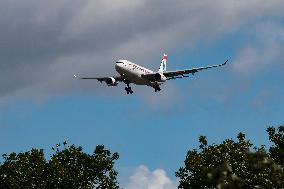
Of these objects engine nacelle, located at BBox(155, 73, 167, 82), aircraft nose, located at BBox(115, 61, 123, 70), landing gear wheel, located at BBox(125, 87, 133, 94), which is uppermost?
aircraft nose, located at BBox(115, 61, 123, 70)

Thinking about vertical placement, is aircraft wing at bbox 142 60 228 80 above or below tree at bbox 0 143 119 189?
above

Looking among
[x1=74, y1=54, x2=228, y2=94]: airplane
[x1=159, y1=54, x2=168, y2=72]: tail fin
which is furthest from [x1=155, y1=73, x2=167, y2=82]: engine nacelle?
[x1=159, y1=54, x2=168, y2=72]: tail fin

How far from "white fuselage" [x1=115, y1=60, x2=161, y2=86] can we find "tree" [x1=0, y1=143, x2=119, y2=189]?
10978mm

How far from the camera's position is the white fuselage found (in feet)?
273

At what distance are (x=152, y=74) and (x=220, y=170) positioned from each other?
74.4 m

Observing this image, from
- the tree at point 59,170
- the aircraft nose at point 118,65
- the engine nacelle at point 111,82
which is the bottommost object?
the tree at point 59,170

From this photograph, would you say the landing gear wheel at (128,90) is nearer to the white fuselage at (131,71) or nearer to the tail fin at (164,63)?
the white fuselage at (131,71)

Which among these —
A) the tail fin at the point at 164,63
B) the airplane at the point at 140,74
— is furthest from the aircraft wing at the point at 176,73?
the tail fin at the point at 164,63

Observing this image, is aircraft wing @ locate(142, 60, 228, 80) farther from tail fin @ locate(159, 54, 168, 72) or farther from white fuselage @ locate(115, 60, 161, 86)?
tail fin @ locate(159, 54, 168, 72)

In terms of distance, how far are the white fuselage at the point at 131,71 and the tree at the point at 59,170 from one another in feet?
36.0

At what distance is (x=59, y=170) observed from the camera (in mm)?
72062

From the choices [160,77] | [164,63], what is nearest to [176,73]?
[160,77]

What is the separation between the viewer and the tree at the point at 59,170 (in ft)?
235

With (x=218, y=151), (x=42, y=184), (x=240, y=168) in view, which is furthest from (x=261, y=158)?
(x=42, y=184)
